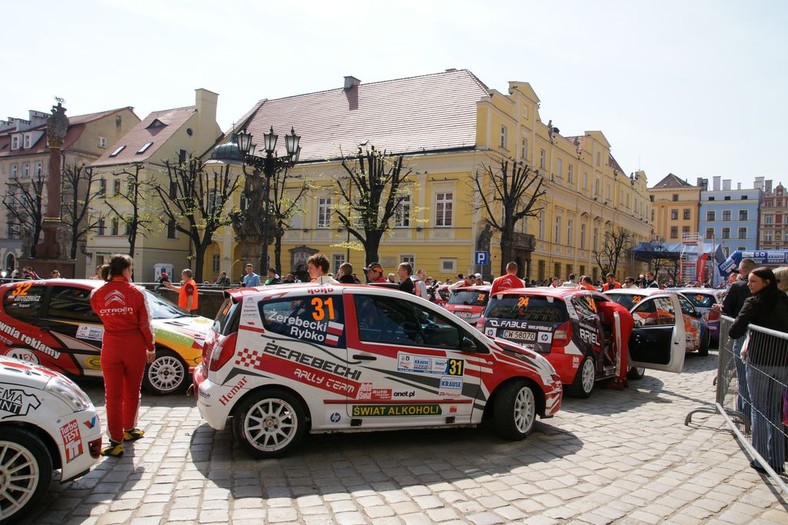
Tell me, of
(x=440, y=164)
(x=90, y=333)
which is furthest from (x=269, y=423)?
(x=440, y=164)

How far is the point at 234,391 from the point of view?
5.71 m

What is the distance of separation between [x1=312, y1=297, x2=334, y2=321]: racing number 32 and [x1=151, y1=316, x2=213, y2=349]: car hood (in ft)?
10.0

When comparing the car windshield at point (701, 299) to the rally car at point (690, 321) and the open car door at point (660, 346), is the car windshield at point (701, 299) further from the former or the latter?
the open car door at point (660, 346)

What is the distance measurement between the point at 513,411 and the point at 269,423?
2.55 meters

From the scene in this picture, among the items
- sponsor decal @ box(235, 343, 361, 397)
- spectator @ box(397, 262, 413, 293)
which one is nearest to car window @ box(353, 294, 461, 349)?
sponsor decal @ box(235, 343, 361, 397)

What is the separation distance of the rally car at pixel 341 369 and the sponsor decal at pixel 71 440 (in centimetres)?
134

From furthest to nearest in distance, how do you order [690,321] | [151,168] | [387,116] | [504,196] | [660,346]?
[151,168], [387,116], [504,196], [690,321], [660,346]

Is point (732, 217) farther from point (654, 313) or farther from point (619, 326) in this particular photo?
point (619, 326)

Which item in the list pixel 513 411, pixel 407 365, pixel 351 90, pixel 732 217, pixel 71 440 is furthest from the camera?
pixel 732 217

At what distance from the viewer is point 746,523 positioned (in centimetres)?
462

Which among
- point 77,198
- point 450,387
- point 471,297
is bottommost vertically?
point 450,387

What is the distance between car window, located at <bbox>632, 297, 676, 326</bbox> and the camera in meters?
12.3

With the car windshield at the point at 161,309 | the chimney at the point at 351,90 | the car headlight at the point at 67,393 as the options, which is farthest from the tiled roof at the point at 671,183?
the car headlight at the point at 67,393

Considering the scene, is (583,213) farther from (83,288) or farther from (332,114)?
(83,288)
